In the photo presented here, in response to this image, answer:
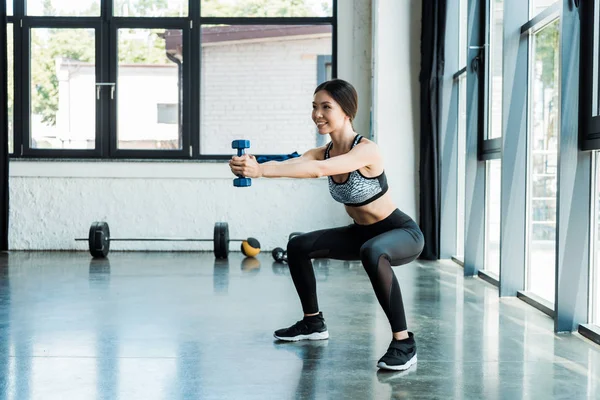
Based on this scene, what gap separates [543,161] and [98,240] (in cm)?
389

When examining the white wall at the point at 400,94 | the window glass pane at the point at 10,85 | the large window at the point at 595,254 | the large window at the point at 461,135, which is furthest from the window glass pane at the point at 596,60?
the window glass pane at the point at 10,85

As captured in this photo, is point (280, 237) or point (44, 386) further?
point (280, 237)

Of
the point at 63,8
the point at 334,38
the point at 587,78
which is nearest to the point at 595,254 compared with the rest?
the point at 587,78

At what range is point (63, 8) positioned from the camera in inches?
303

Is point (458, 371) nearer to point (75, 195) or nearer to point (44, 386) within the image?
point (44, 386)

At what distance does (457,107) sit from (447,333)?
11.2ft

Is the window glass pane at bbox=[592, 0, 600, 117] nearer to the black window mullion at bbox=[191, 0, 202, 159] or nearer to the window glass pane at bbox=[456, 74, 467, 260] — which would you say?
the window glass pane at bbox=[456, 74, 467, 260]

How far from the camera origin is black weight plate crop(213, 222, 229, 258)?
22.5ft

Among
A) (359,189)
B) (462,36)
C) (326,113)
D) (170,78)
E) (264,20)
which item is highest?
(264,20)

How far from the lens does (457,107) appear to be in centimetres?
675

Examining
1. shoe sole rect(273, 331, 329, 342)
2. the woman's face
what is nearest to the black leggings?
shoe sole rect(273, 331, 329, 342)

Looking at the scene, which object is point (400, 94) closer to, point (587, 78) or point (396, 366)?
point (587, 78)

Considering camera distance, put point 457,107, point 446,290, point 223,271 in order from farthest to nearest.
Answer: point 457,107, point 223,271, point 446,290

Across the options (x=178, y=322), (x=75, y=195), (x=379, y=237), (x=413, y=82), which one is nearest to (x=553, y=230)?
(x=379, y=237)
